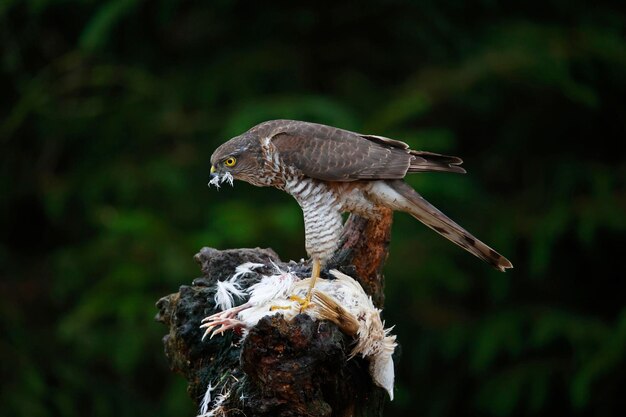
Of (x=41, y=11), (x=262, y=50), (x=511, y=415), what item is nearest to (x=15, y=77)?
(x=41, y=11)

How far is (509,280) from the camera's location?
25.1 feet

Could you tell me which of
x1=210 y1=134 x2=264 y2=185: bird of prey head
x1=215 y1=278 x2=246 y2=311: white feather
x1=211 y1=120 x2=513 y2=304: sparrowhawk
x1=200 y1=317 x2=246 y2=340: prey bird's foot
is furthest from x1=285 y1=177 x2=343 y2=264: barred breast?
x1=200 y1=317 x2=246 y2=340: prey bird's foot

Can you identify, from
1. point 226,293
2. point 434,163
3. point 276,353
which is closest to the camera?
point 276,353

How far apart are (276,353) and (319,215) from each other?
3.23 ft

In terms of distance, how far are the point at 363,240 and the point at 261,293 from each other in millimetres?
658

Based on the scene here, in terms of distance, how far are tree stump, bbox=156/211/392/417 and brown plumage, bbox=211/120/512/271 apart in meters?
0.12

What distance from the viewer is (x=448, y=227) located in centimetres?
395

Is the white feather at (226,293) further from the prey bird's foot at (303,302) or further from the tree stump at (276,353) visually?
the prey bird's foot at (303,302)

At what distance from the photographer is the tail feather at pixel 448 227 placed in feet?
12.8

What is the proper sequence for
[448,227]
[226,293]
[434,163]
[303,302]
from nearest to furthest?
[303,302], [226,293], [448,227], [434,163]

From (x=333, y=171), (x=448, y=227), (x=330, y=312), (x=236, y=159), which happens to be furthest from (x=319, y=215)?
(x=330, y=312)

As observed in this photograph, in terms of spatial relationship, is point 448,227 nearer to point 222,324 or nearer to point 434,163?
point 434,163

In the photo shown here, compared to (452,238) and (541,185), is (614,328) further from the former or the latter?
(452,238)

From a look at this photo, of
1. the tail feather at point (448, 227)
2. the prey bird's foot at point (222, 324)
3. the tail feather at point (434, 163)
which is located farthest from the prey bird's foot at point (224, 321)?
the tail feather at point (434, 163)
